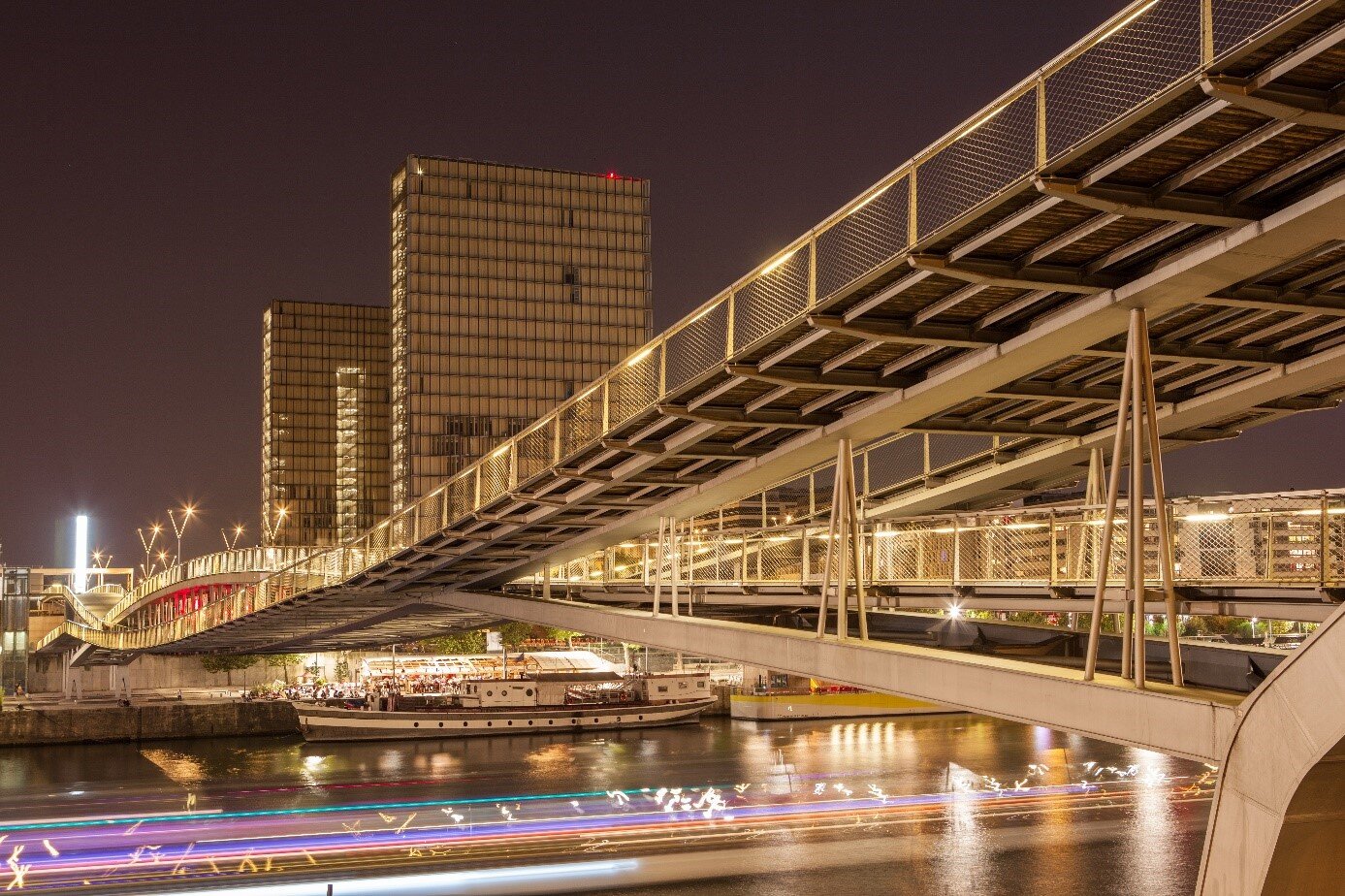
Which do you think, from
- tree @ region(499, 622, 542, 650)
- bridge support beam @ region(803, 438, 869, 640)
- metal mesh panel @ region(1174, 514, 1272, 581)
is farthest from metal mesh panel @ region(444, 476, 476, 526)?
tree @ region(499, 622, 542, 650)

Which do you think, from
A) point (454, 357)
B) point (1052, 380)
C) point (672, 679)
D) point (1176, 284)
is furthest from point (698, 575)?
point (454, 357)

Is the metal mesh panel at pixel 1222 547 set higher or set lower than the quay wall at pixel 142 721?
higher

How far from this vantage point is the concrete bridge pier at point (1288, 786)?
8.40m

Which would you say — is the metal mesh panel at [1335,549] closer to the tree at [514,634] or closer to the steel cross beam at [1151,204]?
the steel cross beam at [1151,204]

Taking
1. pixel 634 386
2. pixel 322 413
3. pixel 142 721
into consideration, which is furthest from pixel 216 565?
pixel 322 413

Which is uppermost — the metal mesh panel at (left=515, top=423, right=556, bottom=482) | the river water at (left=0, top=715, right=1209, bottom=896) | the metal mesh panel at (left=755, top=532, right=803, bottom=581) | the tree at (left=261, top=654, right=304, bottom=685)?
the metal mesh panel at (left=515, top=423, right=556, bottom=482)

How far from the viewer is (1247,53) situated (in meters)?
8.28

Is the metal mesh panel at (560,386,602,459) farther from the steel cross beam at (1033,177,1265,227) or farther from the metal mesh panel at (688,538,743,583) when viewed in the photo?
the steel cross beam at (1033,177,1265,227)

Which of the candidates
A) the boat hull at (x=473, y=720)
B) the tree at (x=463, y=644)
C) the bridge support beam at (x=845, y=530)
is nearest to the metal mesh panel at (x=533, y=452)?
the bridge support beam at (x=845, y=530)

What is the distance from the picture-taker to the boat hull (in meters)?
53.5

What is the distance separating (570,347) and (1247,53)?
320 ft

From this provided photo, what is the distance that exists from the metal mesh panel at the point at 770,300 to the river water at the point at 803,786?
48.3 feet

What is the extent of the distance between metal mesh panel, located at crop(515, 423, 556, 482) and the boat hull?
32576 millimetres

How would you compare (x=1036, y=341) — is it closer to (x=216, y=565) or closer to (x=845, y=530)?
(x=845, y=530)
